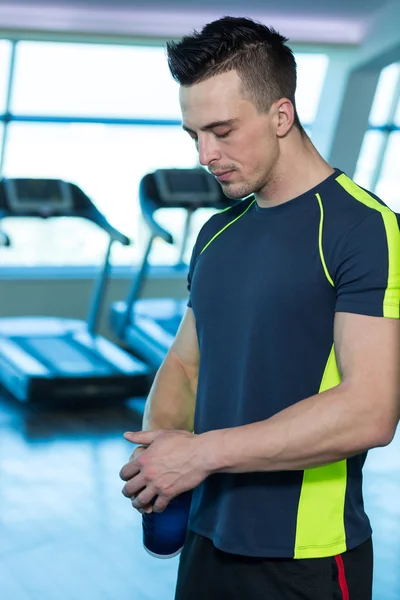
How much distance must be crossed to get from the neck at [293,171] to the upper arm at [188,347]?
0.32 metres

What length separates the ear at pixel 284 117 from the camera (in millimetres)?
1653

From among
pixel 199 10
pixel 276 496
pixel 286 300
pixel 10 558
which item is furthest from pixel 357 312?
pixel 199 10

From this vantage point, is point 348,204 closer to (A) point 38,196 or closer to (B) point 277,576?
(B) point 277,576

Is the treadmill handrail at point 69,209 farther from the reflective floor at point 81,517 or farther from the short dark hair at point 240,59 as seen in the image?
the short dark hair at point 240,59

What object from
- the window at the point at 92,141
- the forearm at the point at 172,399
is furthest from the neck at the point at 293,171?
the window at the point at 92,141

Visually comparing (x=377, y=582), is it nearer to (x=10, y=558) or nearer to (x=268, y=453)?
(x=10, y=558)

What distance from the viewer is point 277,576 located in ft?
5.49

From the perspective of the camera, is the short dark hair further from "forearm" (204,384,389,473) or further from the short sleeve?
"forearm" (204,384,389,473)

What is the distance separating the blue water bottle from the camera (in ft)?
5.68

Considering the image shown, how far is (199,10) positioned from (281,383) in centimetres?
588

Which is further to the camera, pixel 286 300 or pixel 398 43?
pixel 398 43

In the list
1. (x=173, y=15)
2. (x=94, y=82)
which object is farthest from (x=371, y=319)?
(x=94, y=82)

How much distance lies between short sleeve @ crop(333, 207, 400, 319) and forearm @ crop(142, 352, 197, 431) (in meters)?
0.45

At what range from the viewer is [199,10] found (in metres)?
7.11
